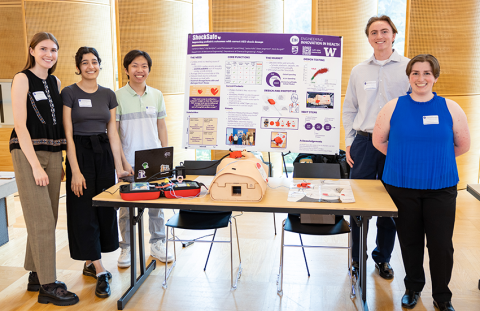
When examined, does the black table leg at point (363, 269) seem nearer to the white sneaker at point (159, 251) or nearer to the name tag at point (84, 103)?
the white sneaker at point (159, 251)

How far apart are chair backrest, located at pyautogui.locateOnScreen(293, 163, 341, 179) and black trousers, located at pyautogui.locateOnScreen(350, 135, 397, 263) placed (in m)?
0.17

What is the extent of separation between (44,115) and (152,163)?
757 mm

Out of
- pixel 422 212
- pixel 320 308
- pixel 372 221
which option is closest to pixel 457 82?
pixel 372 221

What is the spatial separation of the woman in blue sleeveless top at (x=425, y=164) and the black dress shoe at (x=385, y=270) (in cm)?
43

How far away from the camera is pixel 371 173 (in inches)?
118

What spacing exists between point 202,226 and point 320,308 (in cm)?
95

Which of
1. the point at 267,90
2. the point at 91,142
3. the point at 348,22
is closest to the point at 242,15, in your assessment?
the point at 348,22

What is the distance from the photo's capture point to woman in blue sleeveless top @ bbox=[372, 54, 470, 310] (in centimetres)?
235

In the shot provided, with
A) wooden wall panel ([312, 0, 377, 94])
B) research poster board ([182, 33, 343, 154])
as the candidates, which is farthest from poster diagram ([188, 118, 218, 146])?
wooden wall panel ([312, 0, 377, 94])

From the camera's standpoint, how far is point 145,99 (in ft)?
10.4

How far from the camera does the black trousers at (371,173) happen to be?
9.66 feet

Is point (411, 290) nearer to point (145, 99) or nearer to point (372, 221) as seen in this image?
point (372, 221)

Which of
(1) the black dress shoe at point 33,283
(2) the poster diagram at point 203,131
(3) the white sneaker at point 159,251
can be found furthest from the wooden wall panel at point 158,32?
(1) the black dress shoe at point 33,283

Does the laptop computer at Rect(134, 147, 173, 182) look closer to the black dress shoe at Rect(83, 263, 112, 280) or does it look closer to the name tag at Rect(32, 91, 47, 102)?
the name tag at Rect(32, 91, 47, 102)
